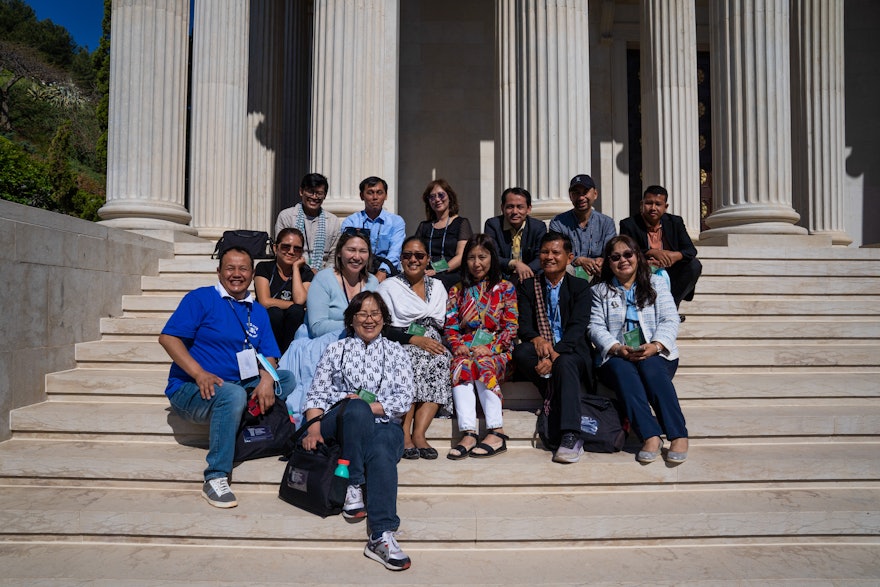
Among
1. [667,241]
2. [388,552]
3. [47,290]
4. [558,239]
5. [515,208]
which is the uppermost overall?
[515,208]

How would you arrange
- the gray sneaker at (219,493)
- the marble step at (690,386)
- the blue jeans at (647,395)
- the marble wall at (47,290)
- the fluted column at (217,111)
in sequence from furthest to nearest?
the fluted column at (217,111) < the marble step at (690,386) < the marble wall at (47,290) < the blue jeans at (647,395) < the gray sneaker at (219,493)

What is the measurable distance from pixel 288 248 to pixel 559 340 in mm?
3136

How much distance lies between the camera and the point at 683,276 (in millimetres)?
7672

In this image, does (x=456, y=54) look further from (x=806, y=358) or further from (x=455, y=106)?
(x=806, y=358)

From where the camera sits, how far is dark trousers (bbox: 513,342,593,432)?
561 cm

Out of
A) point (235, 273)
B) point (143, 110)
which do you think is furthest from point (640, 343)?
point (143, 110)

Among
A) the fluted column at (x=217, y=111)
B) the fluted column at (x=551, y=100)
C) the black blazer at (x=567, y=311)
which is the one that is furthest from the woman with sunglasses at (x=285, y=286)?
the fluted column at (x=217, y=111)

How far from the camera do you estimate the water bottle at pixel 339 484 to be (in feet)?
16.0

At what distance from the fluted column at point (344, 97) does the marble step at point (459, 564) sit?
7154 millimetres

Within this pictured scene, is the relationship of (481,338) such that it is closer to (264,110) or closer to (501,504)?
(501,504)

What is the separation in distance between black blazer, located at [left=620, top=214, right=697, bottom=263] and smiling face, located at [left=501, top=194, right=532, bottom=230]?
1.25 meters

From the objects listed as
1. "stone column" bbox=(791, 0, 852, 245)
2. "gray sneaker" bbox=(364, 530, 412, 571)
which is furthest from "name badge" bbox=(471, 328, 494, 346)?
"stone column" bbox=(791, 0, 852, 245)

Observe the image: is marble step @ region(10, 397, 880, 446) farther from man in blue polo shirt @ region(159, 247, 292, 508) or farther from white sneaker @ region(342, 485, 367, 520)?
white sneaker @ region(342, 485, 367, 520)

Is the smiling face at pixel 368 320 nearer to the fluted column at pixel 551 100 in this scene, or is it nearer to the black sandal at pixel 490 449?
the black sandal at pixel 490 449
